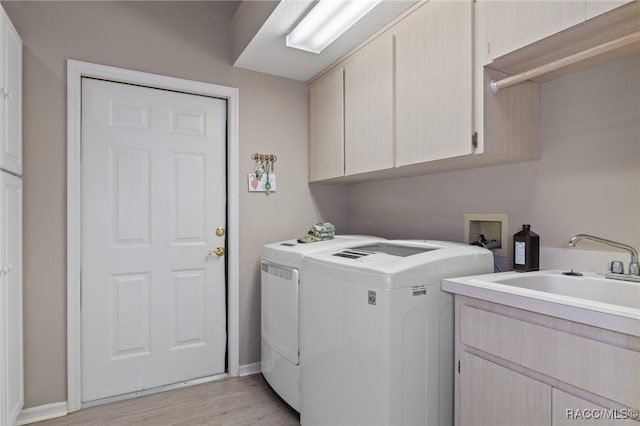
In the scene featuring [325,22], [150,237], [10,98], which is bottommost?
[150,237]

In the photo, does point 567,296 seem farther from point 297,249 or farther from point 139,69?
point 139,69

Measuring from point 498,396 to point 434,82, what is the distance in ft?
4.33

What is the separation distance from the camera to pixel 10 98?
1817 millimetres

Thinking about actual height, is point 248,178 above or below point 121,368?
above

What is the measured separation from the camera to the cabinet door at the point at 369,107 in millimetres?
2004

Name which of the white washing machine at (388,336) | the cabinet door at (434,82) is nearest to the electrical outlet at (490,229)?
the white washing machine at (388,336)

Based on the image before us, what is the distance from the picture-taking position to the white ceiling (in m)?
1.88

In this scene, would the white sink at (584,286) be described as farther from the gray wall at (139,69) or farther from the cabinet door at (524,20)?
the gray wall at (139,69)

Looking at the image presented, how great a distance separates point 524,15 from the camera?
1.33 metres

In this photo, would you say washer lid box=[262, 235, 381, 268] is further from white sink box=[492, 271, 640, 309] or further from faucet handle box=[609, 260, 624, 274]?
faucet handle box=[609, 260, 624, 274]

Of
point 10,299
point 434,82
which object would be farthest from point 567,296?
point 10,299

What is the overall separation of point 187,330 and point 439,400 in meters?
1.75

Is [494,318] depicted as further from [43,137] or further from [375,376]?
[43,137]

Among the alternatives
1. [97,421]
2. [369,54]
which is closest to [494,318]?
[369,54]
